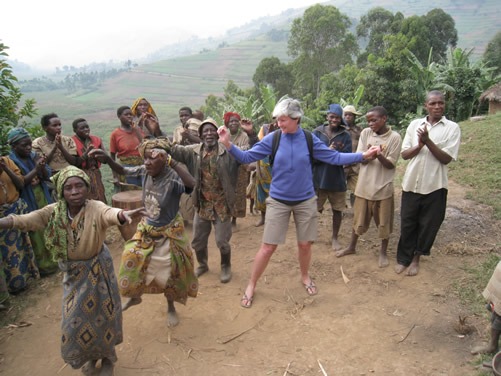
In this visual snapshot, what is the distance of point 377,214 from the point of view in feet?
14.9

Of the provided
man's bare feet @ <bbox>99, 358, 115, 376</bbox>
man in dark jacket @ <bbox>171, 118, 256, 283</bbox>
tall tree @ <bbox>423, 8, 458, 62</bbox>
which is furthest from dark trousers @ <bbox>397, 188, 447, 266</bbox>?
tall tree @ <bbox>423, 8, 458, 62</bbox>

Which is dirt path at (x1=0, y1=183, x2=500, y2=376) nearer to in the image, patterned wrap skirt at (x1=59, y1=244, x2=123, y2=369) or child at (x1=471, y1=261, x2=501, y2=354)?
A: child at (x1=471, y1=261, x2=501, y2=354)

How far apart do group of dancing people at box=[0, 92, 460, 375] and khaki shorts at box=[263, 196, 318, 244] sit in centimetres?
1

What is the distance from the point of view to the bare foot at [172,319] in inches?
145

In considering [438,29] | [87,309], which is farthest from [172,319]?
[438,29]

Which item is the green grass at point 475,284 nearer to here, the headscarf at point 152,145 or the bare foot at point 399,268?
the bare foot at point 399,268

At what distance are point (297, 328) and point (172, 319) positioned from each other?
1200mm

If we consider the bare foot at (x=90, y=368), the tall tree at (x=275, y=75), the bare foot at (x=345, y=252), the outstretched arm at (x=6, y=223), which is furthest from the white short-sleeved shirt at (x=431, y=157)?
the tall tree at (x=275, y=75)

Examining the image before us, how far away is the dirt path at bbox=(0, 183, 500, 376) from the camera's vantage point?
316cm

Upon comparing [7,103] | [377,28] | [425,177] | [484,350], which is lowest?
[484,350]

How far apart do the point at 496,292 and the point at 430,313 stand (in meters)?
1.02

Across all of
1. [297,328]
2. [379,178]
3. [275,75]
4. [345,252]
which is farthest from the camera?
[275,75]

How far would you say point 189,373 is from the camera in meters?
3.11

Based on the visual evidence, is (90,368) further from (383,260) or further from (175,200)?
(383,260)
